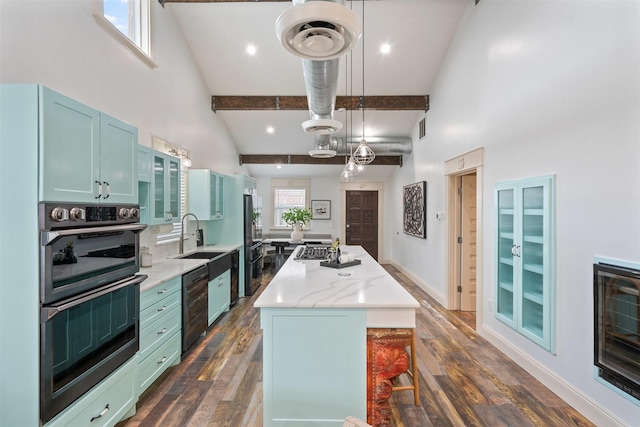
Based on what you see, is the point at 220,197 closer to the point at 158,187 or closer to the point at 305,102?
the point at 158,187

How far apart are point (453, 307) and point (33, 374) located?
14.7ft

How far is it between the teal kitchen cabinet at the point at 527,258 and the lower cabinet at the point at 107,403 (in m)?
3.18

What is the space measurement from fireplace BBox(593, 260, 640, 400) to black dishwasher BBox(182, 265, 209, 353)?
3299mm

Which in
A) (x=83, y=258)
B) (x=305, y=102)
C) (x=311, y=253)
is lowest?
(x=311, y=253)

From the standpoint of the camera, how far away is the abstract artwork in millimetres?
5470

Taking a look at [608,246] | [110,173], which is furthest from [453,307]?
[110,173]

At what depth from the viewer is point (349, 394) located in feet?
6.34

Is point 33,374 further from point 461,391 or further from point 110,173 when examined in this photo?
point 461,391

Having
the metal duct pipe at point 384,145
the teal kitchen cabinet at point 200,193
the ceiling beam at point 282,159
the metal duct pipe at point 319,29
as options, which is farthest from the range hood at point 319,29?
the ceiling beam at point 282,159

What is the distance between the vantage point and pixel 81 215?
64.4 inches

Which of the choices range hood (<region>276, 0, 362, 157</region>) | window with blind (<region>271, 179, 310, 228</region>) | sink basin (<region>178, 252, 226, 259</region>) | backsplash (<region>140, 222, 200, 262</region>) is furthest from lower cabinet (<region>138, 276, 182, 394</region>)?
window with blind (<region>271, 179, 310, 228</region>)

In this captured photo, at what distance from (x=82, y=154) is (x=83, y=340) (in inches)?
40.0

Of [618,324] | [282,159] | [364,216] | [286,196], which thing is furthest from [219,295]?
[364,216]

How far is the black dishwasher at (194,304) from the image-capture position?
2.98 metres
